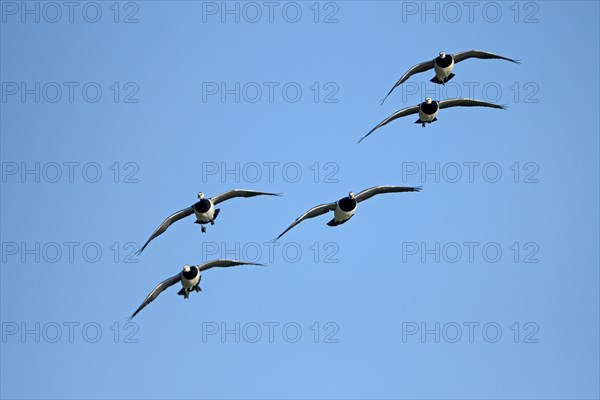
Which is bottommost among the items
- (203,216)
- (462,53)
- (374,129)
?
(203,216)

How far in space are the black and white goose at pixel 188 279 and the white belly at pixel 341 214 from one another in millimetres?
3420

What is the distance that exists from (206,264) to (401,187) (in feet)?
22.9

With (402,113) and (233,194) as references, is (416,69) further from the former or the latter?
(233,194)

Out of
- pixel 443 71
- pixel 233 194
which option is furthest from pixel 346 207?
pixel 443 71

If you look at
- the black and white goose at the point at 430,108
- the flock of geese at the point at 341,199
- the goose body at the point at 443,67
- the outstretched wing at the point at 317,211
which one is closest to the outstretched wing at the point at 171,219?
the flock of geese at the point at 341,199

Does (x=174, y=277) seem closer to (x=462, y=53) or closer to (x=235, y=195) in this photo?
(x=235, y=195)

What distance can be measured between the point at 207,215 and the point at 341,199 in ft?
14.4

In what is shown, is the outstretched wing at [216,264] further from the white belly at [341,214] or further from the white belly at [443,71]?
the white belly at [443,71]

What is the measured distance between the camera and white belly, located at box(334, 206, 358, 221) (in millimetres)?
40469

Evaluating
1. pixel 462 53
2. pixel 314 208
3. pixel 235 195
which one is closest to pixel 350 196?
pixel 314 208

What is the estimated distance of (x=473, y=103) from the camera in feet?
142

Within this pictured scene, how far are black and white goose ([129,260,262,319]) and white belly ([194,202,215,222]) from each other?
1599 millimetres

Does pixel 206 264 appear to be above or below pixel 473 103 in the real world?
below

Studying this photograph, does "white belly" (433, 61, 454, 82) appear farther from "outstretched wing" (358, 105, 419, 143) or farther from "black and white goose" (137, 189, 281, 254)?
"black and white goose" (137, 189, 281, 254)
